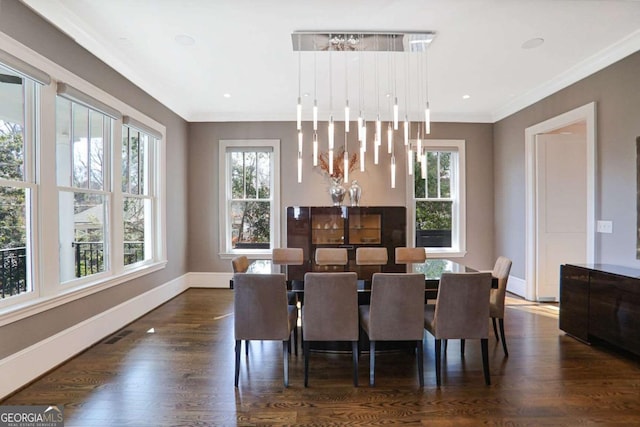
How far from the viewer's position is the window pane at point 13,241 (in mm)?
2410

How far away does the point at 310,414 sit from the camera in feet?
7.10

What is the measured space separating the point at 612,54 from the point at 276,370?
4.36 metres

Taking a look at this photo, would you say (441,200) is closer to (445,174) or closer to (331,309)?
(445,174)

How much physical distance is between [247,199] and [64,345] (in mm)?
3326

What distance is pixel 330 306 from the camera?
8.04 ft

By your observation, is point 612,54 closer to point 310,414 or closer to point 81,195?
point 310,414

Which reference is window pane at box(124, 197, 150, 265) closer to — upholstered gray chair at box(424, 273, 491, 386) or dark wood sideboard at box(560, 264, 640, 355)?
upholstered gray chair at box(424, 273, 491, 386)

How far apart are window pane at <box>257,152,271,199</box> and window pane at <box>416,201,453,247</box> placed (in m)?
2.53

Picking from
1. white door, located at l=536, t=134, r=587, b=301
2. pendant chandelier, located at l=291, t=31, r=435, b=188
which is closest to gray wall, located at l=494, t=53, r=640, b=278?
white door, located at l=536, t=134, r=587, b=301

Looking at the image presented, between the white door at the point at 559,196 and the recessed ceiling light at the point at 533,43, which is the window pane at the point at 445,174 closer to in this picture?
the white door at the point at 559,196

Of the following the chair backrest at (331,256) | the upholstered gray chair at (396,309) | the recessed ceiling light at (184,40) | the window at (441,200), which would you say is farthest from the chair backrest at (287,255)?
the window at (441,200)

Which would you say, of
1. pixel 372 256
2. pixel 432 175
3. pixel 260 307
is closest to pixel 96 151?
pixel 260 307

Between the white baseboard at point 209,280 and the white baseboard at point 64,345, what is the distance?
130 centimetres

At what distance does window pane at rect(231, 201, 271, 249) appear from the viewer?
581cm
